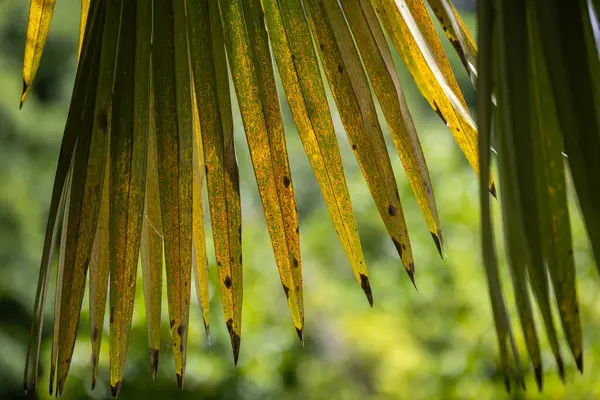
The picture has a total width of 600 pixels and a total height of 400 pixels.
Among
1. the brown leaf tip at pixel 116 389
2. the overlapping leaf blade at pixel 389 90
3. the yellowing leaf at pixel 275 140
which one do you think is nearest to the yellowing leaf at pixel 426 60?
the overlapping leaf blade at pixel 389 90

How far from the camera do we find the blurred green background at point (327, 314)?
2918mm

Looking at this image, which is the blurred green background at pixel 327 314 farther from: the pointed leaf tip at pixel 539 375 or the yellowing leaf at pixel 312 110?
the pointed leaf tip at pixel 539 375

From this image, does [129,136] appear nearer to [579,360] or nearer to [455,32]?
[455,32]

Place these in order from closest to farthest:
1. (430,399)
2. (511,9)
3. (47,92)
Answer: (511,9), (430,399), (47,92)

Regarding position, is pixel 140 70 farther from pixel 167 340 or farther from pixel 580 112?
pixel 167 340

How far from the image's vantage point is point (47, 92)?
516cm

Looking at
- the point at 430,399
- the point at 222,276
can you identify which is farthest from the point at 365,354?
the point at 222,276

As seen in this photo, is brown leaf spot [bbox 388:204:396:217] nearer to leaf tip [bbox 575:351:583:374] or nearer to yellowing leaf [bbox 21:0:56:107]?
leaf tip [bbox 575:351:583:374]

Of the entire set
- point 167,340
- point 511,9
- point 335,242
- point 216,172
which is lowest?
point 335,242

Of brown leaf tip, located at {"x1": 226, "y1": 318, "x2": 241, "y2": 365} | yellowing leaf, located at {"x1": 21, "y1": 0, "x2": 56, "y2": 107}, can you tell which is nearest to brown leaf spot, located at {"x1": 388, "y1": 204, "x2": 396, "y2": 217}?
brown leaf tip, located at {"x1": 226, "y1": 318, "x2": 241, "y2": 365}

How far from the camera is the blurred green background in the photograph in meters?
2.92

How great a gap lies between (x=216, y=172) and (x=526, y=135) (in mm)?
513

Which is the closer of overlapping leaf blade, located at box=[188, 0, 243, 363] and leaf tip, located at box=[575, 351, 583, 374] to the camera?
leaf tip, located at box=[575, 351, 583, 374]

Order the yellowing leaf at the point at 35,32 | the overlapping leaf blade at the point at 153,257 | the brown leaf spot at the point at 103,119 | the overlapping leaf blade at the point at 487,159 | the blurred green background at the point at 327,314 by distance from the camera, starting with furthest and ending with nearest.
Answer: the blurred green background at the point at 327,314 < the yellowing leaf at the point at 35,32 < the overlapping leaf blade at the point at 153,257 < the brown leaf spot at the point at 103,119 < the overlapping leaf blade at the point at 487,159
